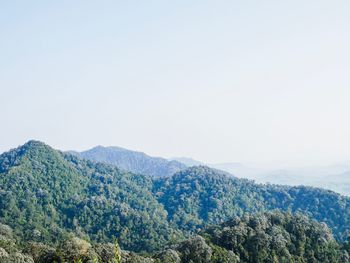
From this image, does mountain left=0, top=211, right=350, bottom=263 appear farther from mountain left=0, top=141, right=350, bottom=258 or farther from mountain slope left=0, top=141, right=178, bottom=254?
mountain slope left=0, top=141, right=178, bottom=254

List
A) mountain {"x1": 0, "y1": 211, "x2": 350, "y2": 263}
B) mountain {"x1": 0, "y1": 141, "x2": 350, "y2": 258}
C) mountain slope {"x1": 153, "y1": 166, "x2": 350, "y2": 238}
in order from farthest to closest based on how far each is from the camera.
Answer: mountain slope {"x1": 153, "y1": 166, "x2": 350, "y2": 238} < mountain {"x1": 0, "y1": 141, "x2": 350, "y2": 258} < mountain {"x1": 0, "y1": 211, "x2": 350, "y2": 263}

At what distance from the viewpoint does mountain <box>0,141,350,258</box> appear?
124312 millimetres

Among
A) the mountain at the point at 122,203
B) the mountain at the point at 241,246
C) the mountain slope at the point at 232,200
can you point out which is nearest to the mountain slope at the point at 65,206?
the mountain at the point at 122,203

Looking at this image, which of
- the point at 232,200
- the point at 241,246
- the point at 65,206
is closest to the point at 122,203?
the point at 65,206

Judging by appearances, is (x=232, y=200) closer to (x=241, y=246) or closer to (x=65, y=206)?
(x=65, y=206)

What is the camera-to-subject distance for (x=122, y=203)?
146 m

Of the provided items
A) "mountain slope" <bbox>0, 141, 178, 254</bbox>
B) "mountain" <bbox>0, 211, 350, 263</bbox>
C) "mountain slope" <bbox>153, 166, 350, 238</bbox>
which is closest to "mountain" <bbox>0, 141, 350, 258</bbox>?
"mountain slope" <bbox>0, 141, 178, 254</bbox>

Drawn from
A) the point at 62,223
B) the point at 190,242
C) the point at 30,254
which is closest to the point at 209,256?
the point at 190,242

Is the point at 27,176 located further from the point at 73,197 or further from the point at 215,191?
the point at 215,191

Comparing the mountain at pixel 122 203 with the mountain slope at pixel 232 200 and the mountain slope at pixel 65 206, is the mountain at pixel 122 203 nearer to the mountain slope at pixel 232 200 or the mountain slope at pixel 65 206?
the mountain slope at pixel 65 206

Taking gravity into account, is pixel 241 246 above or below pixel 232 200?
above

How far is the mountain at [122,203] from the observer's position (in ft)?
408

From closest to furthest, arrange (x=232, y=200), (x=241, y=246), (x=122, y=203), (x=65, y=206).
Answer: (x=241, y=246), (x=65, y=206), (x=122, y=203), (x=232, y=200)

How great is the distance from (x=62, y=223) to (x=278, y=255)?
72764mm
